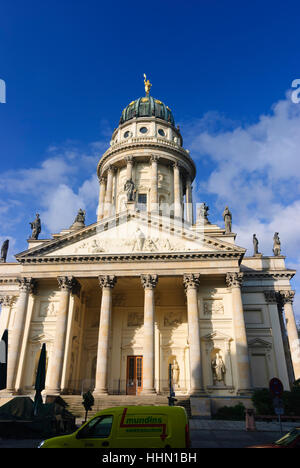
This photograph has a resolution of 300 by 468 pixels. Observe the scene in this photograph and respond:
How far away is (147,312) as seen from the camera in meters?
27.0

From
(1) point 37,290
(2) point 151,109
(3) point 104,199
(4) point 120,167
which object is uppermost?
(2) point 151,109

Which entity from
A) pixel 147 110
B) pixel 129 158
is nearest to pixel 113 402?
pixel 129 158

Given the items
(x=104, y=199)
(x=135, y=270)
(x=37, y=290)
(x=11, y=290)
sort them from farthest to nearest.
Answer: (x=104, y=199) < (x=11, y=290) < (x=37, y=290) < (x=135, y=270)

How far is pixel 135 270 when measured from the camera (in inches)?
1120

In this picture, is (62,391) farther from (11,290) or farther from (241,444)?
(241,444)

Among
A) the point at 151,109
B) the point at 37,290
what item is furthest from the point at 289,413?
the point at 151,109

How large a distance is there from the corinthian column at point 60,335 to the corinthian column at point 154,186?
637 inches

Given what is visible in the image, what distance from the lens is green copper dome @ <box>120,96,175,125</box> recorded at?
5031 cm

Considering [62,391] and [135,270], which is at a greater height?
[135,270]

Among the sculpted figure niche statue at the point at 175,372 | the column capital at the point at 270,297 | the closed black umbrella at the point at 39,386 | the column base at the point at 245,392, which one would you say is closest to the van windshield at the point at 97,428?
the closed black umbrella at the point at 39,386

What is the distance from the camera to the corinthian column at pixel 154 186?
42.5 meters

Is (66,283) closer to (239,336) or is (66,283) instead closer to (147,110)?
(239,336)

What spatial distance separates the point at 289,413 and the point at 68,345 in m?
16.8

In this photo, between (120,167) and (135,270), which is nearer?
(135,270)
